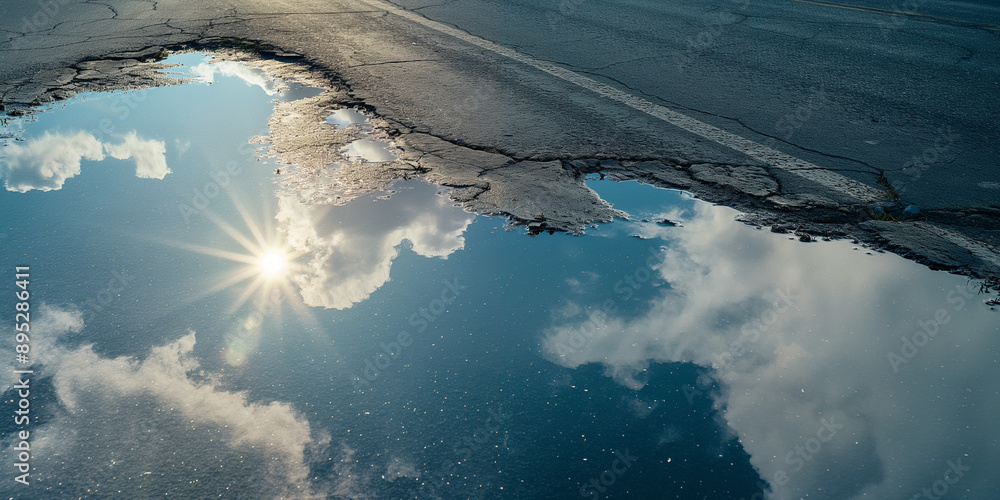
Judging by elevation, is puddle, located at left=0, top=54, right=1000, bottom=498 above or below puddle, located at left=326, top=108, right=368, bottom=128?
below

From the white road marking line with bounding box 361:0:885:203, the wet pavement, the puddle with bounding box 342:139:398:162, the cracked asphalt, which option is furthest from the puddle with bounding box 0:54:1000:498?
the white road marking line with bounding box 361:0:885:203

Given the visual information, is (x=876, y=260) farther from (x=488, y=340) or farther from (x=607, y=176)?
(x=488, y=340)

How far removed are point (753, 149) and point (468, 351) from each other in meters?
3.20

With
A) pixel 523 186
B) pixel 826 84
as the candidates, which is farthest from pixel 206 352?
pixel 826 84

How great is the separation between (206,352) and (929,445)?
302cm

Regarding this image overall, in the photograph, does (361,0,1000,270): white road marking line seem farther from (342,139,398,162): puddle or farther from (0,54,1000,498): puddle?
(342,139,398,162): puddle

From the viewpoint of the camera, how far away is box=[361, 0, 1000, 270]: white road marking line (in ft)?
11.8

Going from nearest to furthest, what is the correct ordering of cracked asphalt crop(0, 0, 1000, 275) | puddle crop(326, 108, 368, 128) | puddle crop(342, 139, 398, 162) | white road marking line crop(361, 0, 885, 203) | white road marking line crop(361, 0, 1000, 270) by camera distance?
1. white road marking line crop(361, 0, 1000, 270)
2. cracked asphalt crop(0, 0, 1000, 275)
3. white road marking line crop(361, 0, 885, 203)
4. puddle crop(342, 139, 398, 162)
5. puddle crop(326, 108, 368, 128)

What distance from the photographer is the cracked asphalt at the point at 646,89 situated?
4.04 metres

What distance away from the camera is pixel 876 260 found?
3.40 meters

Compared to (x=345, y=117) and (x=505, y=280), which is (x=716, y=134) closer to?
(x=505, y=280)

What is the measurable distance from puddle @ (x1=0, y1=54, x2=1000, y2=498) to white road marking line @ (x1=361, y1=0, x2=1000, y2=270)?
1.61 ft

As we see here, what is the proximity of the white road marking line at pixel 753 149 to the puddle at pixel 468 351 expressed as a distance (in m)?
0.49

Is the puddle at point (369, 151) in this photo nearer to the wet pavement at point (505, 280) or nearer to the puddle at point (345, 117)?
the wet pavement at point (505, 280)
